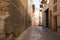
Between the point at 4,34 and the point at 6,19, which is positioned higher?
the point at 6,19

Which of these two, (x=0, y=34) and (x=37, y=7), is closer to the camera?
(x=0, y=34)

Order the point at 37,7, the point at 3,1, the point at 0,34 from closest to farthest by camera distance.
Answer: the point at 0,34, the point at 3,1, the point at 37,7

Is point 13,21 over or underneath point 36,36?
over

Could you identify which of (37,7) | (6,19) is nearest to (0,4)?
(6,19)

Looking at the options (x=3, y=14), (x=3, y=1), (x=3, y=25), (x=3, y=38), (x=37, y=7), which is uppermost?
(x=37, y=7)

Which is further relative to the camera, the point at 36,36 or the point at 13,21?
the point at 36,36

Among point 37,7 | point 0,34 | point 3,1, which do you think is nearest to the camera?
point 0,34

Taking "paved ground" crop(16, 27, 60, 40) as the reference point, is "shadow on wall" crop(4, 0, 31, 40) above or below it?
above

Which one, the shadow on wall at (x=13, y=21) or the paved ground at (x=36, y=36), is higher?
the shadow on wall at (x=13, y=21)

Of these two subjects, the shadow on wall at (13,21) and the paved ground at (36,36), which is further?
the paved ground at (36,36)

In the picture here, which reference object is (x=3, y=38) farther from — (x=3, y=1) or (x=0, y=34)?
(x=3, y=1)

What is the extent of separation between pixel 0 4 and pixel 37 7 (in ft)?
70.1

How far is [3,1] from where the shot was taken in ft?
4.14

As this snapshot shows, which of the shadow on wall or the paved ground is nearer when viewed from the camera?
the shadow on wall
